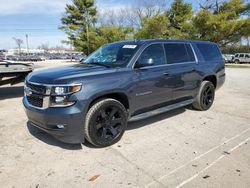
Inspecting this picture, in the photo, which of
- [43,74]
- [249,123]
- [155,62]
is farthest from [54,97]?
[249,123]

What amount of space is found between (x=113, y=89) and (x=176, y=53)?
211cm

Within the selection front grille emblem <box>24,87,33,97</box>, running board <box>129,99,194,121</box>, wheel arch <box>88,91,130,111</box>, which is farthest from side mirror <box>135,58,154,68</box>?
front grille emblem <box>24,87,33,97</box>

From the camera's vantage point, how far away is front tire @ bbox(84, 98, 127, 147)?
3850 millimetres

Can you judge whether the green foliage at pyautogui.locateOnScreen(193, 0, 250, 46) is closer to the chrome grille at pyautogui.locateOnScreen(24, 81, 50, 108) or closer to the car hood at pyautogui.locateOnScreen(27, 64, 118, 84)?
the car hood at pyautogui.locateOnScreen(27, 64, 118, 84)

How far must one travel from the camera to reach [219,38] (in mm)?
29422

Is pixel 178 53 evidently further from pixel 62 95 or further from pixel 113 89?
pixel 62 95

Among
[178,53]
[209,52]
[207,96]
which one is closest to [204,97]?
[207,96]

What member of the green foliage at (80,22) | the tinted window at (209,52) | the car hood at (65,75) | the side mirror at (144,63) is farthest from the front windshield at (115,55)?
the green foliage at (80,22)

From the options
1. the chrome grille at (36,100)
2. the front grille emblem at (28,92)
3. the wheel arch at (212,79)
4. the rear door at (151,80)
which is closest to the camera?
the chrome grille at (36,100)

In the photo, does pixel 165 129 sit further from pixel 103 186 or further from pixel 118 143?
pixel 103 186

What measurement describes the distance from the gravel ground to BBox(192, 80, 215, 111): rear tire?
27.5 inches

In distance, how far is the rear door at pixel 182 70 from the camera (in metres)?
5.13

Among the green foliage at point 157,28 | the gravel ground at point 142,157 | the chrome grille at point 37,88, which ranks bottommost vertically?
the gravel ground at point 142,157

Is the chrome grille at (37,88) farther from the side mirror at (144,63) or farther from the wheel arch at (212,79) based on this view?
the wheel arch at (212,79)
